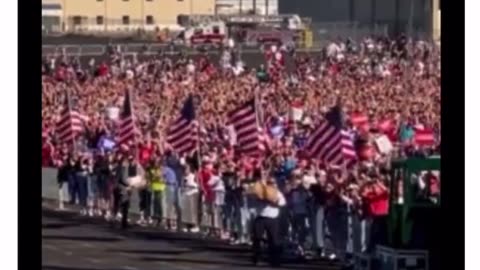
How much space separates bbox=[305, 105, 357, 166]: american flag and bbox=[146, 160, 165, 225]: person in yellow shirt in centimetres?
259

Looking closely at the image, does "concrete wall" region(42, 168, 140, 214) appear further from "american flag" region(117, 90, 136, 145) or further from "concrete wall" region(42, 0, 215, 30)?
"concrete wall" region(42, 0, 215, 30)

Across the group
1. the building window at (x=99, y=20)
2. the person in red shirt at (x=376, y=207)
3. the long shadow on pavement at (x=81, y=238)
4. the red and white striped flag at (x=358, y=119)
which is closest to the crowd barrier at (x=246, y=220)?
the person in red shirt at (x=376, y=207)

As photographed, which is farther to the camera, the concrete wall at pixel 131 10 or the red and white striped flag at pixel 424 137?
the concrete wall at pixel 131 10

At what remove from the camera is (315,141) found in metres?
19.0

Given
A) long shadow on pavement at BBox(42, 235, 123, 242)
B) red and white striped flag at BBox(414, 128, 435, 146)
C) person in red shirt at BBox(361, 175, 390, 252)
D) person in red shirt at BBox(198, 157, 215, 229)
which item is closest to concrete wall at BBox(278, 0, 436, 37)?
red and white striped flag at BBox(414, 128, 435, 146)

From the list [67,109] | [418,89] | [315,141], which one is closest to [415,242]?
[315,141]

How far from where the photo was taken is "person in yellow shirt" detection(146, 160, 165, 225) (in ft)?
70.3

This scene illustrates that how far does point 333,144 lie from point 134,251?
2297 mm

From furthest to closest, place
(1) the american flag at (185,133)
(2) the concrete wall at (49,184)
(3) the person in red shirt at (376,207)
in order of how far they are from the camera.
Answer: (2) the concrete wall at (49,184) < (1) the american flag at (185,133) < (3) the person in red shirt at (376,207)

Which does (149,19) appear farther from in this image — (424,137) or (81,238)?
(81,238)

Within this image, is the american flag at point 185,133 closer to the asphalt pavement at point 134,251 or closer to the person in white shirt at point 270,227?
the asphalt pavement at point 134,251

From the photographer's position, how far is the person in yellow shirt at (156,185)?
70.3 ft

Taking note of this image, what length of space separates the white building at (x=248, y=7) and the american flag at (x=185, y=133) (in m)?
36.6
